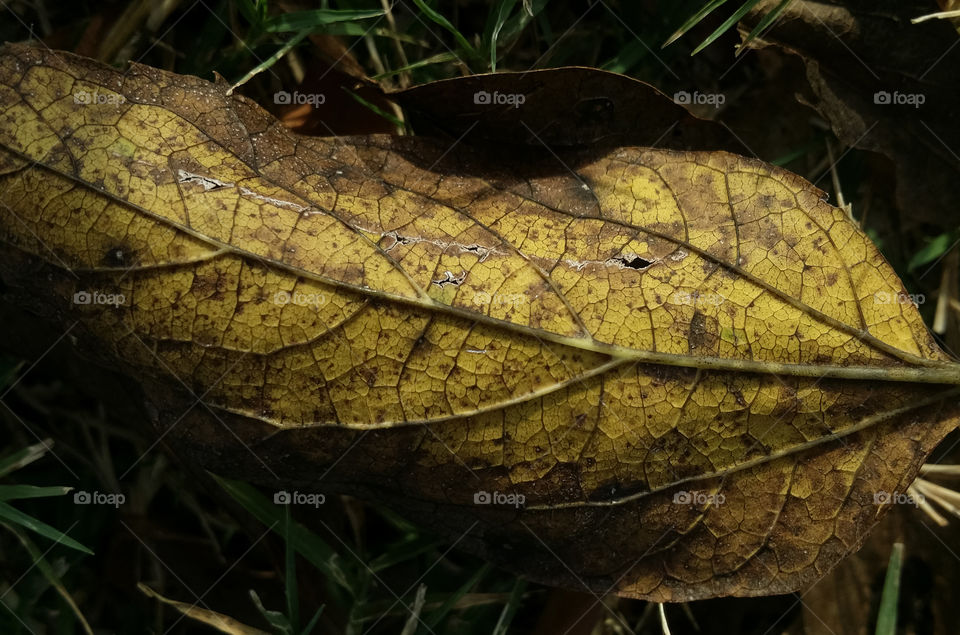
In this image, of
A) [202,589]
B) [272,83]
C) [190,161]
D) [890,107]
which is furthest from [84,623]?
[890,107]

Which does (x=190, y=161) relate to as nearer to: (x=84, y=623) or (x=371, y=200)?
(x=371, y=200)

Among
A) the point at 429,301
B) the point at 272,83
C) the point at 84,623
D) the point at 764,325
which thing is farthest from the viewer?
the point at 272,83

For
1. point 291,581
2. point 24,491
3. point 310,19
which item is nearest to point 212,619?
point 291,581

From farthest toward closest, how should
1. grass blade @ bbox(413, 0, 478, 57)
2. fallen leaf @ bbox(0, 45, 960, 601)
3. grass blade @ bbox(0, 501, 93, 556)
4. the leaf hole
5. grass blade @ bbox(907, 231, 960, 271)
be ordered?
grass blade @ bbox(907, 231, 960, 271) → grass blade @ bbox(413, 0, 478, 57) → grass blade @ bbox(0, 501, 93, 556) → the leaf hole → fallen leaf @ bbox(0, 45, 960, 601)

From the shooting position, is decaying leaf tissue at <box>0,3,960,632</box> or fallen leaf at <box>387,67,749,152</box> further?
fallen leaf at <box>387,67,749,152</box>

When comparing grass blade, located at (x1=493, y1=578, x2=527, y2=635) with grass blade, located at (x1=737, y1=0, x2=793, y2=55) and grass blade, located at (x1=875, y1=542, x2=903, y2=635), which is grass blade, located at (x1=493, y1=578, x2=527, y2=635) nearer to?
grass blade, located at (x1=875, y1=542, x2=903, y2=635)

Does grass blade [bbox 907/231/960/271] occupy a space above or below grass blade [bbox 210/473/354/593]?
above

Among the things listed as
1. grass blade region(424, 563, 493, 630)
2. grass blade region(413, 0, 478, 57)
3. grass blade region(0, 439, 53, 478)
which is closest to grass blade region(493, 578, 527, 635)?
grass blade region(424, 563, 493, 630)

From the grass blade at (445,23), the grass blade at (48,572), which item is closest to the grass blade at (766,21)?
the grass blade at (445,23)

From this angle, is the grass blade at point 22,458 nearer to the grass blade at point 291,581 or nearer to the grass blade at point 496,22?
the grass blade at point 291,581
